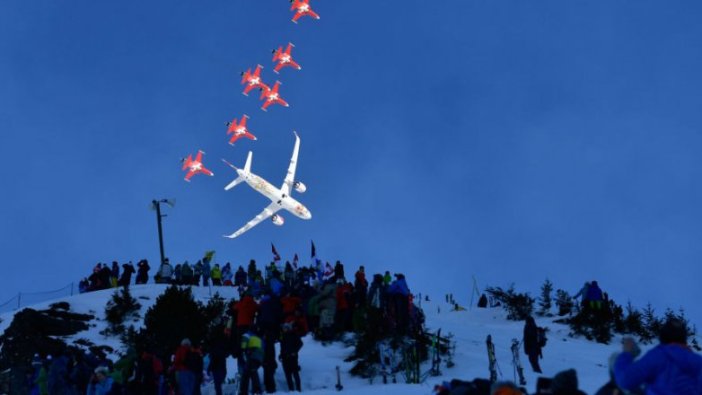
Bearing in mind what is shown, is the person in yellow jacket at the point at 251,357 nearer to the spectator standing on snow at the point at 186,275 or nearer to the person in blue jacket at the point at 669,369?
the person in blue jacket at the point at 669,369

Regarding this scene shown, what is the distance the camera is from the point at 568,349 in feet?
72.7

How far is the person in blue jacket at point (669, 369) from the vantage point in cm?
612

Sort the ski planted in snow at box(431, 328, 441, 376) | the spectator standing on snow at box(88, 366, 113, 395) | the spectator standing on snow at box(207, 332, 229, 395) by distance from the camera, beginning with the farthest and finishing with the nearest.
Answer: 1. the ski planted in snow at box(431, 328, 441, 376)
2. the spectator standing on snow at box(207, 332, 229, 395)
3. the spectator standing on snow at box(88, 366, 113, 395)

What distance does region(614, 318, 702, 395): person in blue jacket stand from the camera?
20.1 feet

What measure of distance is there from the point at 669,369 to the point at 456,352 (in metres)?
15.2

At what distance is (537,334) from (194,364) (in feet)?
25.3

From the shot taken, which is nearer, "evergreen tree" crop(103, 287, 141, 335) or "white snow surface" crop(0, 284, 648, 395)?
"white snow surface" crop(0, 284, 648, 395)

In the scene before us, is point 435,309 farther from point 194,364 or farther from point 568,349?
point 194,364

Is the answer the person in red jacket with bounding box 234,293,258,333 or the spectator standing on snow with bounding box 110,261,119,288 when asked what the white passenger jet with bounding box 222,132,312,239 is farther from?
the person in red jacket with bounding box 234,293,258,333

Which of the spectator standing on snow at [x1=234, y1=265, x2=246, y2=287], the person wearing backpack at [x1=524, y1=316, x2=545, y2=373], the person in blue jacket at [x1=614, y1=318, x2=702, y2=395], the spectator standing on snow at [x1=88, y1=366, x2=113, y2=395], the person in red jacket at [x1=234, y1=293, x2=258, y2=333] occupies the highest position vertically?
the spectator standing on snow at [x1=234, y1=265, x2=246, y2=287]

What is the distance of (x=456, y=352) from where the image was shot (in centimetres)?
2109

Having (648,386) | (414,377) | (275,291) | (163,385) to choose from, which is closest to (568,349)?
(414,377)

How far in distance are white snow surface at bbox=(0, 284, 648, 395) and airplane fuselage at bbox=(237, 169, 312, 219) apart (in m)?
30.0

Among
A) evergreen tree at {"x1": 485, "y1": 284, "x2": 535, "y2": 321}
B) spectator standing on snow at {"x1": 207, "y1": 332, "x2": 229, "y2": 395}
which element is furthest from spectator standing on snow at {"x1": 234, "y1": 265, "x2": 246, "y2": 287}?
spectator standing on snow at {"x1": 207, "y1": 332, "x2": 229, "y2": 395}
